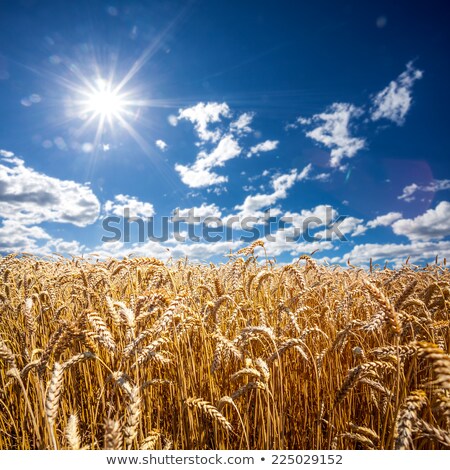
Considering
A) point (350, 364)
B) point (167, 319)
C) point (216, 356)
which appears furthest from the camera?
point (350, 364)

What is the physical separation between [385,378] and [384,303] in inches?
53.1

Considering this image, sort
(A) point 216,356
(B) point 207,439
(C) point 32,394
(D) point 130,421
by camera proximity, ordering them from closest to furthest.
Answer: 1. (D) point 130,421
2. (A) point 216,356
3. (B) point 207,439
4. (C) point 32,394

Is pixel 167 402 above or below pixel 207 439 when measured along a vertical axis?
above

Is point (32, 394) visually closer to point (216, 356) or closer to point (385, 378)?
point (216, 356)

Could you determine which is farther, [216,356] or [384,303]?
[216,356]

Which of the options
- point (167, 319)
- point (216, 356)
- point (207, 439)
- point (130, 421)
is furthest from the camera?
point (207, 439)

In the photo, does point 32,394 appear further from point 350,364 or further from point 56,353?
point 350,364
